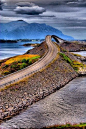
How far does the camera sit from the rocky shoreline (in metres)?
43.2

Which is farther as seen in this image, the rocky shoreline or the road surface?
the rocky shoreline

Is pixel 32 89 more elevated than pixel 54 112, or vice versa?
pixel 32 89

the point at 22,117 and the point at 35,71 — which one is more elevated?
the point at 35,71

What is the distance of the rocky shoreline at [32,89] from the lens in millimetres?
43188

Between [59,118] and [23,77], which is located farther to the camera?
[23,77]

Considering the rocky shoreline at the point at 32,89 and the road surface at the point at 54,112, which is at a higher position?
the rocky shoreline at the point at 32,89

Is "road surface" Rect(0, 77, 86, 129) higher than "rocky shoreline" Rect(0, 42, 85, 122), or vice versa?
"rocky shoreline" Rect(0, 42, 85, 122)

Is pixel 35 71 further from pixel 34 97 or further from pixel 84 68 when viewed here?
pixel 84 68

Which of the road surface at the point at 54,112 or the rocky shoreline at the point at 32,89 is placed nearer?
the road surface at the point at 54,112

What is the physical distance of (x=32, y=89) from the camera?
2114 inches

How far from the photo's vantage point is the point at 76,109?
46312 mm

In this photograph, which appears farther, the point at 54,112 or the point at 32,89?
the point at 32,89

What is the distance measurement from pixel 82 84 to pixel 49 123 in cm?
3223

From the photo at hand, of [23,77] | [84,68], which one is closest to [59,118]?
[23,77]
